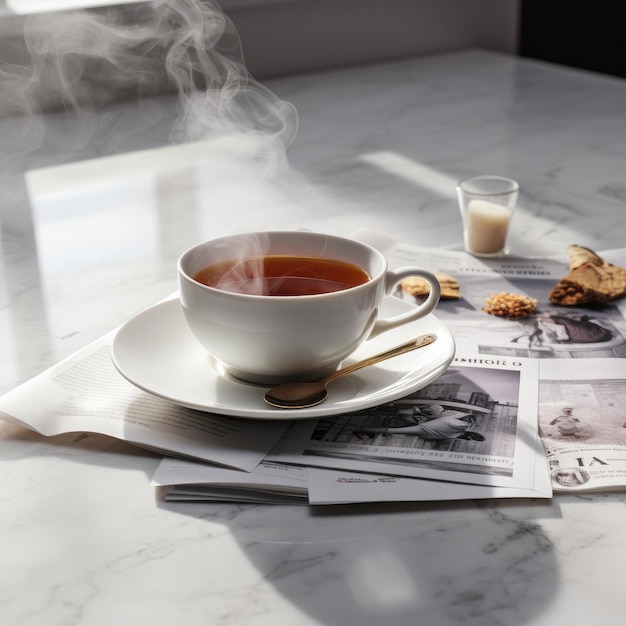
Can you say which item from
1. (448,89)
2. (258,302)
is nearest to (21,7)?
(448,89)

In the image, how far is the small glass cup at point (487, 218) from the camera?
111 centimetres

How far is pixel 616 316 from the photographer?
919 millimetres

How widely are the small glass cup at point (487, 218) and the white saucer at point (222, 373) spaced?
35 cm

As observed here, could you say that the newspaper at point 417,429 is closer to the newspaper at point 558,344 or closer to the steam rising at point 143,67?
the newspaper at point 558,344

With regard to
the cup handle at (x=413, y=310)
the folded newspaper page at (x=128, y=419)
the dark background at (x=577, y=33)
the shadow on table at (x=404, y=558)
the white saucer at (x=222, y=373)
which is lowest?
the dark background at (x=577, y=33)

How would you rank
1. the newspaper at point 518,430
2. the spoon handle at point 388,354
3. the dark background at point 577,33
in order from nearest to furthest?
1. the newspaper at point 518,430
2. the spoon handle at point 388,354
3. the dark background at point 577,33

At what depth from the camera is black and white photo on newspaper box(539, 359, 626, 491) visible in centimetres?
63

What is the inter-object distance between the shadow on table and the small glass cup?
56cm

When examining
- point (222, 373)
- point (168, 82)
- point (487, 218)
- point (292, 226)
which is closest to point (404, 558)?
point (222, 373)

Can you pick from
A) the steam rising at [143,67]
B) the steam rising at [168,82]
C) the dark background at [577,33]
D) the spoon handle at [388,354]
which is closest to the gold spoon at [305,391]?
the spoon handle at [388,354]

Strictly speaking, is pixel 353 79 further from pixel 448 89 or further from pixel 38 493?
pixel 38 493

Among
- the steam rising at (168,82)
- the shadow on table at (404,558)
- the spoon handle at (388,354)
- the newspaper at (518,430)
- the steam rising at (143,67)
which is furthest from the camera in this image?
the steam rising at (143,67)

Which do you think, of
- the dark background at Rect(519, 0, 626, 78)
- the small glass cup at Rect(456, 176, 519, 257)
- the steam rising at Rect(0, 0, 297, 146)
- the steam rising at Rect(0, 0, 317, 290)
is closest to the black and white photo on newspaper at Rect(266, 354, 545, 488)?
the small glass cup at Rect(456, 176, 519, 257)

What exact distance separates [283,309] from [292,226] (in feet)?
2.06
